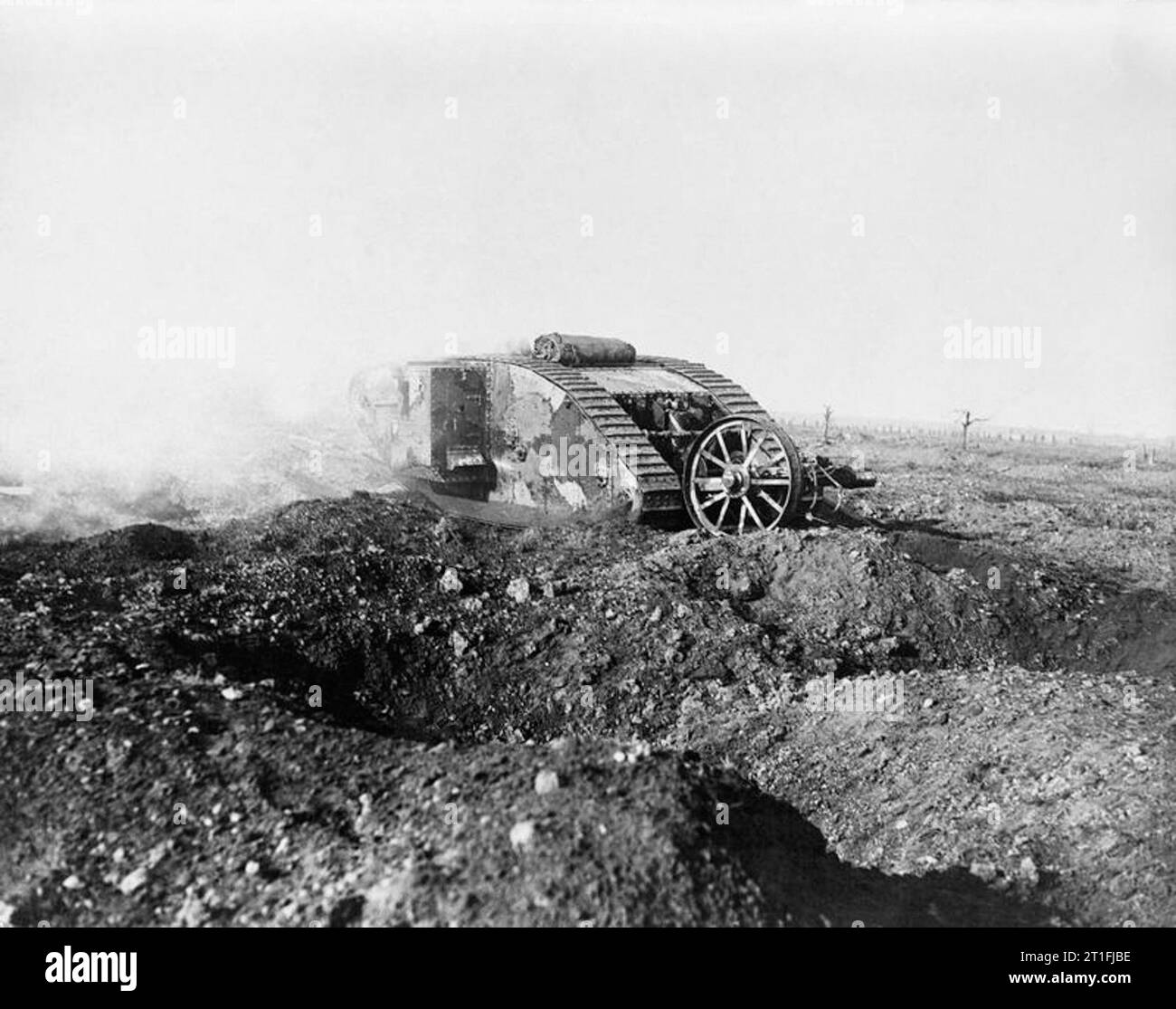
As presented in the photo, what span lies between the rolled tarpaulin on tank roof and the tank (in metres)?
0.02

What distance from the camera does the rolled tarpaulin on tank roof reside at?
1272cm

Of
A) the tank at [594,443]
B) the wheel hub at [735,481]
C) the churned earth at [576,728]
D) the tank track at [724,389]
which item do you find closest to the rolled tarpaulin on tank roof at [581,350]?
the tank at [594,443]

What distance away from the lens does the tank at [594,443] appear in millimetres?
10648

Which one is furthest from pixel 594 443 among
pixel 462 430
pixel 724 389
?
pixel 462 430

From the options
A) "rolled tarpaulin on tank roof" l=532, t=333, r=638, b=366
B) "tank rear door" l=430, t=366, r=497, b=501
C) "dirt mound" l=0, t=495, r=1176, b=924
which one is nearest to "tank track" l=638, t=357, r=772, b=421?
"rolled tarpaulin on tank roof" l=532, t=333, r=638, b=366

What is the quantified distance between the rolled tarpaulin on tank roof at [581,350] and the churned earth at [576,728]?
277 cm

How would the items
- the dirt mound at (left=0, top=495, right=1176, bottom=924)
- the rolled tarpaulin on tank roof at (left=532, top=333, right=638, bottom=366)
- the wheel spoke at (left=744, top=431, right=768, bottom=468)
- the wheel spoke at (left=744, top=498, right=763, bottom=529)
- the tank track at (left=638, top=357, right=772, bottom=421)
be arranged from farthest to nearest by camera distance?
the rolled tarpaulin on tank roof at (left=532, top=333, right=638, bottom=366)
the tank track at (left=638, top=357, right=772, bottom=421)
the wheel spoke at (left=744, top=498, right=763, bottom=529)
the wheel spoke at (left=744, top=431, right=768, bottom=468)
the dirt mound at (left=0, top=495, right=1176, bottom=924)

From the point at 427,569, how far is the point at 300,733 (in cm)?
373

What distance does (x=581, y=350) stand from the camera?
12859 millimetres

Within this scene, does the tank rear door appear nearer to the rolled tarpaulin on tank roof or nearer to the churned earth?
the rolled tarpaulin on tank roof

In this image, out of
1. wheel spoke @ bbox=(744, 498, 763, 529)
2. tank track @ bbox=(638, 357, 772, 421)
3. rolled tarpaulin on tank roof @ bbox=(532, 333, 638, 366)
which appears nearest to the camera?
wheel spoke @ bbox=(744, 498, 763, 529)
